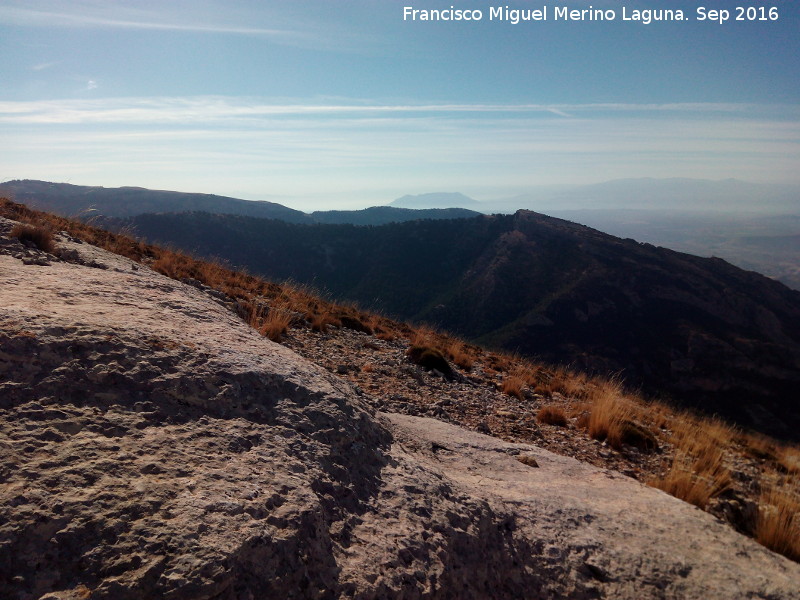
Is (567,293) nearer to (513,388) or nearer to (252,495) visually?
(513,388)

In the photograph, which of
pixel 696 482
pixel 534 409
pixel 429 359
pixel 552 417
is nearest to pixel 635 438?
pixel 552 417

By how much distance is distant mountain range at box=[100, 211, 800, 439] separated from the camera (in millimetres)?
40969

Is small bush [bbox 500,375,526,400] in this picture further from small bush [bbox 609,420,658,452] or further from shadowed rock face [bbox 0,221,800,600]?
shadowed rock face [bbox 0,221,800,600]

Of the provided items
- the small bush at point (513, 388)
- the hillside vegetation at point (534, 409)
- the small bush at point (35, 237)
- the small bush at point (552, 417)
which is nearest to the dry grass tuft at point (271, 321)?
the hillside vegetation at point (534, 409)

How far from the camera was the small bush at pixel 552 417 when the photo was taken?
6.72 m

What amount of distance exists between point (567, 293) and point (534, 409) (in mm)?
49068

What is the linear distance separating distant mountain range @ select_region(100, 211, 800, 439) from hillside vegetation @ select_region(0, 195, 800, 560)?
945 inches

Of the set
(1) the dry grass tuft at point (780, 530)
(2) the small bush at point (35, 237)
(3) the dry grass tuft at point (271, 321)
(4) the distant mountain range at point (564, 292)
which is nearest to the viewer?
(1) the dry grass tuft at point (780, 530)

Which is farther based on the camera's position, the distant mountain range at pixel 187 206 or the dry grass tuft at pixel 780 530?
the distant mountain range at pixel 187 206

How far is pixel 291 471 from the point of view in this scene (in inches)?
102

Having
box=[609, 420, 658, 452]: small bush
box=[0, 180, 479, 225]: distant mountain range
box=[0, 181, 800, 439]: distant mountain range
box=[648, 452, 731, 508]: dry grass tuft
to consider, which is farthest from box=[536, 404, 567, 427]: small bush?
box=[0, 180, 479, 225]: distant mountain range

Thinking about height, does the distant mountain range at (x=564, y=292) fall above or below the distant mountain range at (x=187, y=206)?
below

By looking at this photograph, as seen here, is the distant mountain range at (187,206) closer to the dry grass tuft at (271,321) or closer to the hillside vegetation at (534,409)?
the hillside vegetation at (534,409)

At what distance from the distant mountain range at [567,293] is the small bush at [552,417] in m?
27.6
